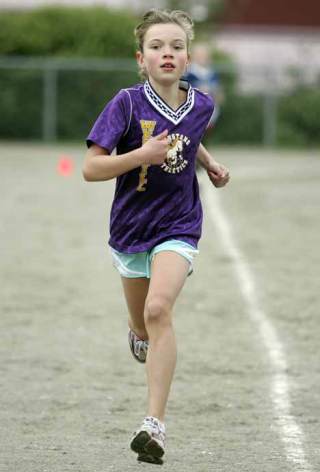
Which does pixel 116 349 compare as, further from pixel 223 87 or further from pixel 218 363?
pixel 223 87

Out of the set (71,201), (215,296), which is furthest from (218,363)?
(71,201)

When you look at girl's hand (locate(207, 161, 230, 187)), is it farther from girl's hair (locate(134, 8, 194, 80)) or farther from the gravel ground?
the gravel ground

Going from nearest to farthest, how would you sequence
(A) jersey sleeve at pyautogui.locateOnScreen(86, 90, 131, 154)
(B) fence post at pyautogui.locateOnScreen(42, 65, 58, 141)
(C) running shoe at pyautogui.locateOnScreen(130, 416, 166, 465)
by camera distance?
(C) running shoe at pyautogui.locateOnScreen(130, 416, 166, 465)
(A) jersey sleeve at pyautogui.locateOnScreen(86, 90, 131, 154)
(B) fence post at pyautogui.locateOnScreen(42, 65, 58, 141)

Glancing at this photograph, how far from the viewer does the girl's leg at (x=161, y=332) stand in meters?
5.81

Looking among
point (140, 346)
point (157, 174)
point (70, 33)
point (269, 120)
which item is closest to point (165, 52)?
point (157, 174)

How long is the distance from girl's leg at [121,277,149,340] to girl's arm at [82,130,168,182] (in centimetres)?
67

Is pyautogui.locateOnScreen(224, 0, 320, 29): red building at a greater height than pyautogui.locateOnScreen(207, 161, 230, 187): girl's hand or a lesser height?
lesser

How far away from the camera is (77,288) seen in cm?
1187

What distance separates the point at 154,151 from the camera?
Answer: 225 inches

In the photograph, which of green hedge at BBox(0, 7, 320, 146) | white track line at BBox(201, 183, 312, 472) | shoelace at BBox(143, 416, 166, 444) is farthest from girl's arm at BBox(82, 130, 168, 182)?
green hedge at BBox(0, 7, 320, 146)

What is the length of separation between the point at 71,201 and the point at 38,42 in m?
15.4

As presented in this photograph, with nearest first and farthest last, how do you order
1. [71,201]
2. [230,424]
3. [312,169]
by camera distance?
[230,424] → [71,201] → [312,169]

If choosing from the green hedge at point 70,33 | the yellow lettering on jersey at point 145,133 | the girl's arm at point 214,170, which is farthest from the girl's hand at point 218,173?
the green hedge at point 70,33

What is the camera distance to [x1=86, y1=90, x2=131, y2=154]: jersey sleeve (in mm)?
5977
